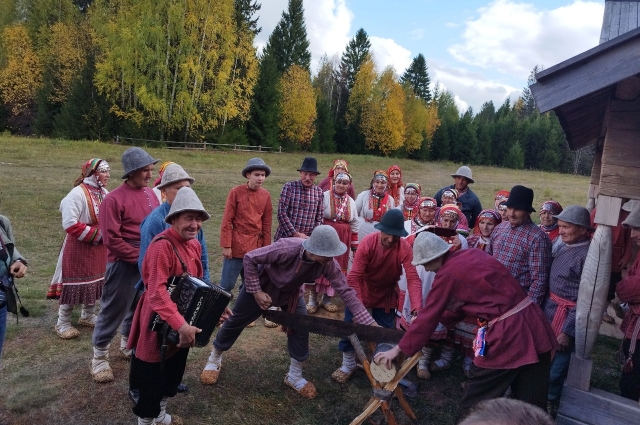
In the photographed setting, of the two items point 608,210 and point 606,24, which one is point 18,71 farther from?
point 608,210

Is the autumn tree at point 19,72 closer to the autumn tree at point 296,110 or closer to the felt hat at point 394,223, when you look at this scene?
the autumn tree at point 296,110

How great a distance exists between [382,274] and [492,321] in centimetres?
149

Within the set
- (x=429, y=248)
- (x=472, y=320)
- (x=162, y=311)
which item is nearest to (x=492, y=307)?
(x=429, y=248)

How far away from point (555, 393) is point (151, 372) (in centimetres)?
362

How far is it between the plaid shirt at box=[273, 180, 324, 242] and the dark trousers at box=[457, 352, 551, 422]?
3173 mm

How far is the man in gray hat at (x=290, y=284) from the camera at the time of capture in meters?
3.68

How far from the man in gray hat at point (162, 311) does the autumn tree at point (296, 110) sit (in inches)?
1359

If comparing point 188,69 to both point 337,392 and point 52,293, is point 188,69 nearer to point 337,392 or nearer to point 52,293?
point 52,293

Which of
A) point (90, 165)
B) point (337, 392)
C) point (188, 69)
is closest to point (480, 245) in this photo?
point (337, 392)

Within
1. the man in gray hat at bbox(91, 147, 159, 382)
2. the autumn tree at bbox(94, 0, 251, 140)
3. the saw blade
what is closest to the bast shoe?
the saw blade

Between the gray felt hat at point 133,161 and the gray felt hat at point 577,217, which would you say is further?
the gray felt hat at point 133,161

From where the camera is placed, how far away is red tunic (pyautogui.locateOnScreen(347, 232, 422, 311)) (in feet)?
14.1

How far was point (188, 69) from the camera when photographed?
85.8 feet

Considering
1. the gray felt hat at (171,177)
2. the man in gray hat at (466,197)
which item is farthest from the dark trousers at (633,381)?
the gray felt hat at (171,177)
